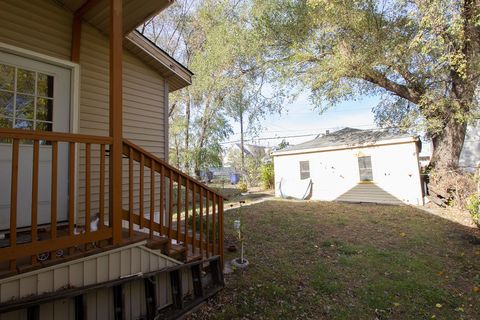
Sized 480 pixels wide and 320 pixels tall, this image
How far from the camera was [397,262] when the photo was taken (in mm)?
4133

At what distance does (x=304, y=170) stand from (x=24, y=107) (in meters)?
11.0

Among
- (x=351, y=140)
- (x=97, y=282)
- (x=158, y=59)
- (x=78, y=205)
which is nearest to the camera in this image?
(x=97, y=282)

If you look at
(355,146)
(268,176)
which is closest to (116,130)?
(355,146)

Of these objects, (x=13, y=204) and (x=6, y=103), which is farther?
(x=6, y=103)

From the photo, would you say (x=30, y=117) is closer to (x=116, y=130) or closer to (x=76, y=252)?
(x=116, y=130)

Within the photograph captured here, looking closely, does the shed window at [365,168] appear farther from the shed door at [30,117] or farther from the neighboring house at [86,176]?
the shed door at [30,117]

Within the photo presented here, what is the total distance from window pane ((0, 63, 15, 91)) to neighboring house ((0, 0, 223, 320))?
0.01 metres

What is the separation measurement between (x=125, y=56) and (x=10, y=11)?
1465 mm

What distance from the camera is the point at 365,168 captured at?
35.3 feet

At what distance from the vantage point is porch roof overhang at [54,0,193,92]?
136 inches

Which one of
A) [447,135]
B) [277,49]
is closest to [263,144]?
[277,49]

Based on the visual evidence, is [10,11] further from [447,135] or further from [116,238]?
[447,135]

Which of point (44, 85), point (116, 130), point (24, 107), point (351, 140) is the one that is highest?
point (351, 140)

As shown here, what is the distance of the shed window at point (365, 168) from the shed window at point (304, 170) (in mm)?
2305
